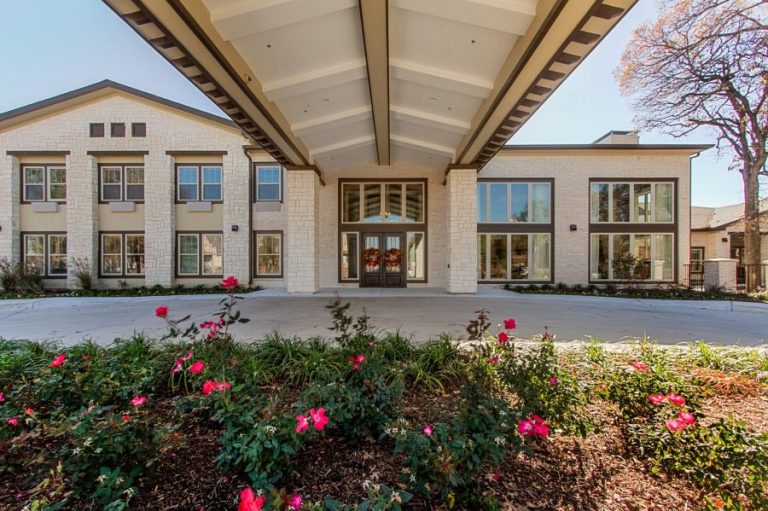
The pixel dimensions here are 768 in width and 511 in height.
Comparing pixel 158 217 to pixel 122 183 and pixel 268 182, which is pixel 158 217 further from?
pixel 268 182

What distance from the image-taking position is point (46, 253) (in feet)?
42.6

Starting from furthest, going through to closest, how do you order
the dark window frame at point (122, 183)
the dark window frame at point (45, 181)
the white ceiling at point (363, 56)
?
the dark window frame at point (122, 183) < the dark window frame at point (45, 181) < the white ceiling at point (363, 56)

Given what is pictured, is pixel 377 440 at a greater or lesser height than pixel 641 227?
lesser

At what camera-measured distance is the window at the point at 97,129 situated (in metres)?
12.9

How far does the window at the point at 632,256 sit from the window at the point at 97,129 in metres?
19.8

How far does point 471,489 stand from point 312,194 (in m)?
10.2

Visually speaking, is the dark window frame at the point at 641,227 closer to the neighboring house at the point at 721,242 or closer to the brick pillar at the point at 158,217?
the neighboring house at the point at 721,242

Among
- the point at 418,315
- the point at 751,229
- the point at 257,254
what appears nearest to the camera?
the point at 418,315

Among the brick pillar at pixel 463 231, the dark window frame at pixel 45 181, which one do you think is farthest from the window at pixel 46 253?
the brick pillar at pixel 463 231

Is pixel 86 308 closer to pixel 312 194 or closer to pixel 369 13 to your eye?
pixel 312 194

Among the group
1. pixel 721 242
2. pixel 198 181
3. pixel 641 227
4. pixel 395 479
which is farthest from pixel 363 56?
pixel 721 242

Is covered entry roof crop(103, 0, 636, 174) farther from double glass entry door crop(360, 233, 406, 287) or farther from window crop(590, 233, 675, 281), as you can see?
window crop(590, 233, 675, 281)

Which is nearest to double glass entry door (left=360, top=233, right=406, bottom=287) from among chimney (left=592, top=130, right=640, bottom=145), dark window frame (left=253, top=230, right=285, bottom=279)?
dark window frame (left=253, top=230, right=285, bottom=279)

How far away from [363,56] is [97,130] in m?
12.8
